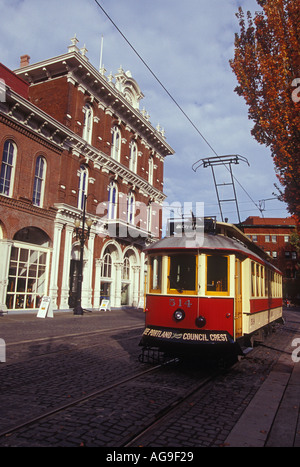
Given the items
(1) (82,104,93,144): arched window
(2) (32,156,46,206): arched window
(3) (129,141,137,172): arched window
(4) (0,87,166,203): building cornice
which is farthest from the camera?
(3) (129,141,137,172): arched window

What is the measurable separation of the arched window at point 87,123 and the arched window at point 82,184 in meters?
2.01

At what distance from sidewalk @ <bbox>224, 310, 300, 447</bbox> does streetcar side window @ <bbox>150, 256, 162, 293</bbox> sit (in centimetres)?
273

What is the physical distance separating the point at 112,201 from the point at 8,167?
998 centimetres

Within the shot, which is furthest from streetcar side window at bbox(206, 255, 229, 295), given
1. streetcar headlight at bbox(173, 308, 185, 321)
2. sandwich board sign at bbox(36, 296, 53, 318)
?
sandwich board sign at bbox(36, 296, 53, 318)

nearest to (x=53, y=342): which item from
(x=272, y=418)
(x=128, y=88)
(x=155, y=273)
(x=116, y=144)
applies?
(x=155, y=273)

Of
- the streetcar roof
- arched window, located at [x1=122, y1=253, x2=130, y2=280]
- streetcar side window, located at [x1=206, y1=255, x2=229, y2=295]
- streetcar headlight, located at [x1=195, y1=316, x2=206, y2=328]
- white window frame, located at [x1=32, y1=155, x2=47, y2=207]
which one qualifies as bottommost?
streetcar headlight, located at [x1=195, y1=316, x2=206, y2=328]

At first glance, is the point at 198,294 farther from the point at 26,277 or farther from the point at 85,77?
the point at 85,77

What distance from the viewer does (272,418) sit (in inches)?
180

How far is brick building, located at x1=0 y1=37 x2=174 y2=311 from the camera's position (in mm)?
18312

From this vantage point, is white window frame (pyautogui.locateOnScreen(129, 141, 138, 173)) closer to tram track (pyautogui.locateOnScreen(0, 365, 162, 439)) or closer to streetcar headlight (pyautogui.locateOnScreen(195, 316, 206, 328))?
streetcar headlight (pyautogui.locateOnScreen(195, 316, 206, 328))

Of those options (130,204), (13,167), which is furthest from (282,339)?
(130,204)
